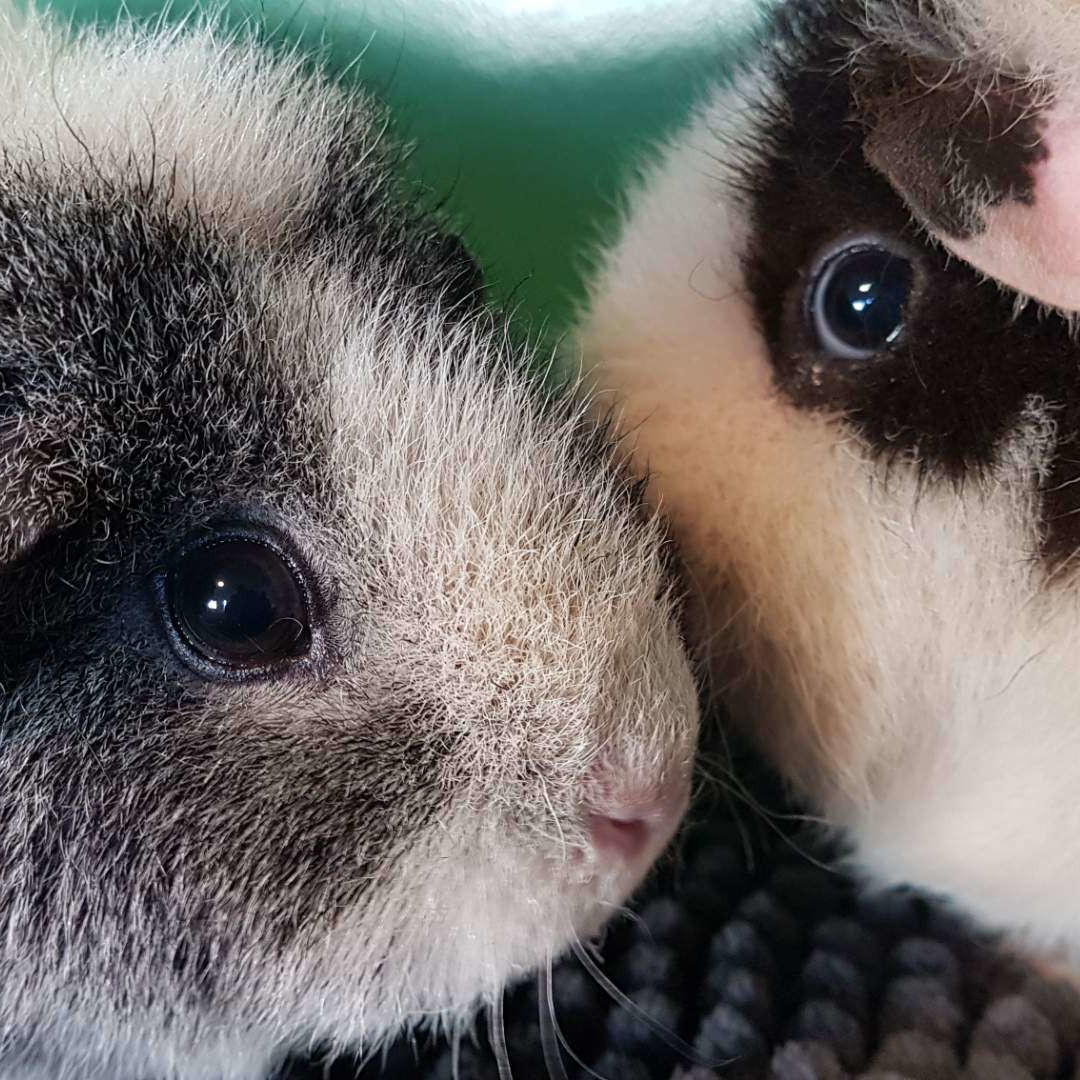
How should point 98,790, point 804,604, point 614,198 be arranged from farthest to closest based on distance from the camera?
point 614,198, point 804,604, point 98,790

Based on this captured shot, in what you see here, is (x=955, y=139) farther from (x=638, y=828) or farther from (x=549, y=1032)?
(x=549, y=1032)

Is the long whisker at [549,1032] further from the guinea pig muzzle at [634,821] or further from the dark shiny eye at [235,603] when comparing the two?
the dark shiny eye at [235,603]

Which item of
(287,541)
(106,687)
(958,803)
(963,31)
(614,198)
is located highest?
(963,31)

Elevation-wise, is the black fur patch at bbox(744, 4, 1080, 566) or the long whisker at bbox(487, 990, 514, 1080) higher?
the black fur patch at bbox(744, 4, 1080, 566)

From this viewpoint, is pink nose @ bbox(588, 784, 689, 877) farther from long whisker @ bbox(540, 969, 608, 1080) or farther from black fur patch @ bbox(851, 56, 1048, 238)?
black fur patch @ bbox(851, 56, 1048, 238)

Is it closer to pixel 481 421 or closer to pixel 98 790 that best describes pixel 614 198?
pixel 481 421

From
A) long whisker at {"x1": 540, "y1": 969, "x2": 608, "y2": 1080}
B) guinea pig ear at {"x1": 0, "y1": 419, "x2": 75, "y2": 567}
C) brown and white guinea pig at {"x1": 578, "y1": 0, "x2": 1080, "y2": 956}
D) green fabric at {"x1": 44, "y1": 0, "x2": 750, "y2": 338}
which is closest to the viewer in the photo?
guinea pig ear at {"x1": 0, "y1": 419, "x2": 75, "y2": 567}

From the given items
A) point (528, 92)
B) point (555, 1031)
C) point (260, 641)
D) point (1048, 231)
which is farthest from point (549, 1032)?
point (528, 92)

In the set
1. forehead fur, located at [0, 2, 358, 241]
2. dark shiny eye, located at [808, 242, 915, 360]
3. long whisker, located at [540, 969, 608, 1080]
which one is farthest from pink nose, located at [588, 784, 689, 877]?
forehead fur, located at [0, 2, 358, 241]

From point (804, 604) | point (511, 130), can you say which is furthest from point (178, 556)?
point (511, 130)
